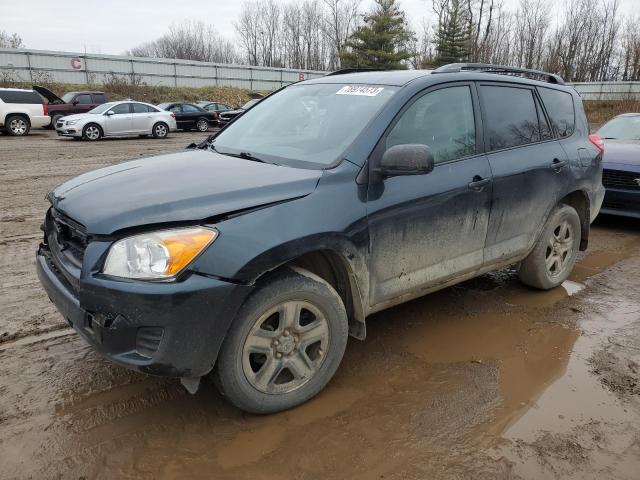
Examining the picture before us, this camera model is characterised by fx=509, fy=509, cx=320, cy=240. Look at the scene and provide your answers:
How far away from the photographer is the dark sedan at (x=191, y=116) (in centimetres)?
2348

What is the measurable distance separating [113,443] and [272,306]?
103 centimetres

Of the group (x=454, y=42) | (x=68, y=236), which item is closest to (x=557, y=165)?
(x=68, y=236)

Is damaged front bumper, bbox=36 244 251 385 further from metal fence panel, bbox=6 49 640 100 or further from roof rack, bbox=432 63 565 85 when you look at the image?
metal fence panel, bbox=6 49 640 100

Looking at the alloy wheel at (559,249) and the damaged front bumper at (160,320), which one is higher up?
the damaged front bumper at (160,320)

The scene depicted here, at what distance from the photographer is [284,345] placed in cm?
269

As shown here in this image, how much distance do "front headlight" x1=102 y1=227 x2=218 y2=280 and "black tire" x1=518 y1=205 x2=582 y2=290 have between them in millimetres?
3081

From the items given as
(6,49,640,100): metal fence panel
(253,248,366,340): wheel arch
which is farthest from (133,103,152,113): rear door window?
(253,248,366,340): wheel arch

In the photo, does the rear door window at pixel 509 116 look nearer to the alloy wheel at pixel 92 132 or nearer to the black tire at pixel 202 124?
the alloy wheel at pixel 92 132

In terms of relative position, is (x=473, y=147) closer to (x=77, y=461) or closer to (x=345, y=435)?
(x=345, y=435)

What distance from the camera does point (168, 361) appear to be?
2332 mm

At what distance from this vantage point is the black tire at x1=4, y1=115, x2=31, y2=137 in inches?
734

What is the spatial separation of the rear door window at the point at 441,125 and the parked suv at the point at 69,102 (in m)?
22.0

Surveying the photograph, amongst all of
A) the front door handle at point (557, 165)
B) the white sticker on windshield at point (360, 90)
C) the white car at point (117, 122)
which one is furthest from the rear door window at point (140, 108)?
the front door handle at point (557, 165)

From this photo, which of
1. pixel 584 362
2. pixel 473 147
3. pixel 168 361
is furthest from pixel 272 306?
pixel 584 362
